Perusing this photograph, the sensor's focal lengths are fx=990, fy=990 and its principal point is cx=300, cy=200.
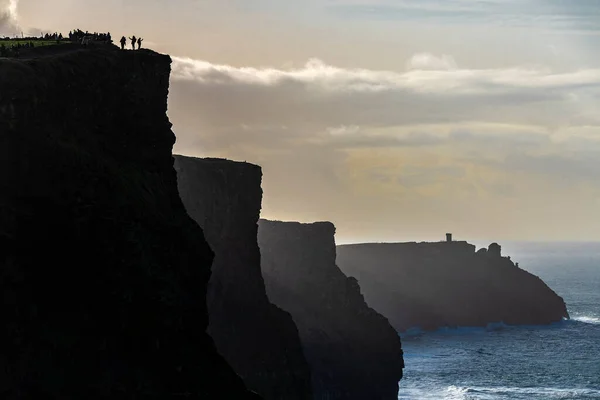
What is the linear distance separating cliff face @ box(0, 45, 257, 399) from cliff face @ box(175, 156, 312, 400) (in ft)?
143

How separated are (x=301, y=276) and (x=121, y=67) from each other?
92.0m

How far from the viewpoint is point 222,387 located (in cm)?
5925

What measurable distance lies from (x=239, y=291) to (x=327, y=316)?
39094 mm

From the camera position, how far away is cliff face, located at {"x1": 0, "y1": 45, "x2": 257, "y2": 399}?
49125 millimetres

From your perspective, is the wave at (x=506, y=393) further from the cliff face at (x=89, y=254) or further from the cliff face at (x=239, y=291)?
the cliff face at (x=89, y=254)

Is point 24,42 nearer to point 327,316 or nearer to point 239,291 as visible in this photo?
point 239,291

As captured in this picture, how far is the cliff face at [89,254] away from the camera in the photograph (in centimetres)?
4912

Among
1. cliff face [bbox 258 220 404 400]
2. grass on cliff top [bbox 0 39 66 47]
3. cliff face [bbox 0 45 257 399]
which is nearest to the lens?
cliff face [bbox 0 45 257 399]

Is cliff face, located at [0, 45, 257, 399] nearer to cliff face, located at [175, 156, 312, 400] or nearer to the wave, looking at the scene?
cliff face, located at [175, 156, 312, 400]

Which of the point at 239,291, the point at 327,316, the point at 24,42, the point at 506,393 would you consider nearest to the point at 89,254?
the point at 24,42

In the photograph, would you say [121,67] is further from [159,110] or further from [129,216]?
[129,216]

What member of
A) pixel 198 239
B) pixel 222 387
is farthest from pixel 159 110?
pixel 222 387

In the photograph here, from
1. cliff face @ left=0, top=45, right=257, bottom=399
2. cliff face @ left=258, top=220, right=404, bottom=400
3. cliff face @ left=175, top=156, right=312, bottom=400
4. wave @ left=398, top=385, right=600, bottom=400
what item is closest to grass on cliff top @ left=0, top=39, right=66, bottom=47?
cliff face @ left=0, top=45, right=257, bottom=399

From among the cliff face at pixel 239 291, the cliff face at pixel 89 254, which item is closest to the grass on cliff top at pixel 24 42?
the cliff face at pixel 89 254
